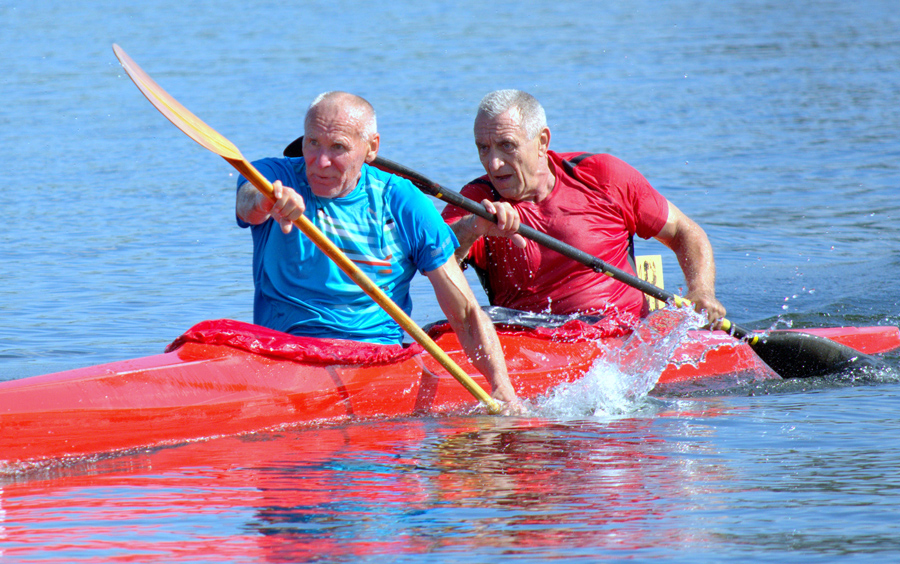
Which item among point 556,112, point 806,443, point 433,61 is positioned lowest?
point 806,443

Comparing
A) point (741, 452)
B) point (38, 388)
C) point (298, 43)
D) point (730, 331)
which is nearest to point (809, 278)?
point (730, 331)

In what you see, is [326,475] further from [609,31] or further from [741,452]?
[609,31]

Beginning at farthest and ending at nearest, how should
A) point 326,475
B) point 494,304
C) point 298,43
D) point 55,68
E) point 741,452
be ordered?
point 298,43 → point 55,68 → point 494,304 → point 741,452 → point 326,475

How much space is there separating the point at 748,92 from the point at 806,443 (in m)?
14.1

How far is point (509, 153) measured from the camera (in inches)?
202

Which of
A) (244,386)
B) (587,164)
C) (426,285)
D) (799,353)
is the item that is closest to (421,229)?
(244,386)

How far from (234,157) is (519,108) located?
1599 millimetres

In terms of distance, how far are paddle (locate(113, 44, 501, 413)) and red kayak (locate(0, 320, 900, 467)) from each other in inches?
13.8

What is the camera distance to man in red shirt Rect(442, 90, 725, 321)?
5.15m

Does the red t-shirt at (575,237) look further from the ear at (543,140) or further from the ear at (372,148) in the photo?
the ear at (372,148)

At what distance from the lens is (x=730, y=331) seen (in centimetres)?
585

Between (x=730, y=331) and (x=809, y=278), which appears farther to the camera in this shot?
(x=809, y=278)

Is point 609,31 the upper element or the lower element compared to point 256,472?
upper

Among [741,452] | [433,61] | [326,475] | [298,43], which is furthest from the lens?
[298,43]
